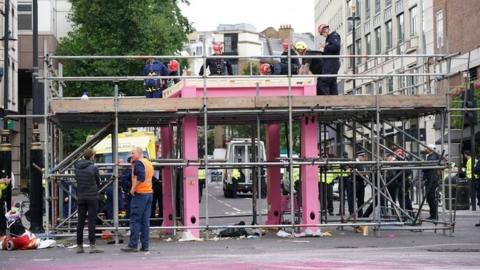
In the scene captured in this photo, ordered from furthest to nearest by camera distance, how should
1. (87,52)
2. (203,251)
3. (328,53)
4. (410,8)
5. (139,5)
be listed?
(410,8), (87,52), (139,5), (328,53), (203,251)

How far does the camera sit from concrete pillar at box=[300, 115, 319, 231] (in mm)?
18641

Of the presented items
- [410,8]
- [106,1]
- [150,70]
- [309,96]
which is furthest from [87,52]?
[309,96]

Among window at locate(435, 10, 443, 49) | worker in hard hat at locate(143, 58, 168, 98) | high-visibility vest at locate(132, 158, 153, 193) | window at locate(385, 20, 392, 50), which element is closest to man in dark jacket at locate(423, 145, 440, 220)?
worker in hard hat at locate(143, 58, 168, 98)

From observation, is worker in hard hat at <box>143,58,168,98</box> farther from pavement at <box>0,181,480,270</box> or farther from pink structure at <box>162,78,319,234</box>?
pavement at <box>0,181,480,270</box>

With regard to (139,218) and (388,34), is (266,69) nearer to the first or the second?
(139,218)

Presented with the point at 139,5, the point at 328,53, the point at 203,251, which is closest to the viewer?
the point at 203,251

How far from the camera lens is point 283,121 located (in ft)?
68.4

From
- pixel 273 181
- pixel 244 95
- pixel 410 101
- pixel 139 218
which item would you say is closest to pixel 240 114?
pixel 244 95

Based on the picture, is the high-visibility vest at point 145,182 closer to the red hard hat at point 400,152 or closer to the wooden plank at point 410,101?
the wooden plank at point 410,101

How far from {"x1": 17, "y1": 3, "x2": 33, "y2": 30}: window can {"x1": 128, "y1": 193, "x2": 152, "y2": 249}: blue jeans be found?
41156mm

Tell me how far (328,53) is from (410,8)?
39839mm

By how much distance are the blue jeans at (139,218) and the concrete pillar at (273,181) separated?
5.85 meters

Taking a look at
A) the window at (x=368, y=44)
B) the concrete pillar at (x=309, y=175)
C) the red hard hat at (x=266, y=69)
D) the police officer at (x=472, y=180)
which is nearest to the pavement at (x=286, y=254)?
the concrete pillar at (x=309, y=175)

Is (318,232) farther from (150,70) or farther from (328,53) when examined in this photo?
(150,70)
